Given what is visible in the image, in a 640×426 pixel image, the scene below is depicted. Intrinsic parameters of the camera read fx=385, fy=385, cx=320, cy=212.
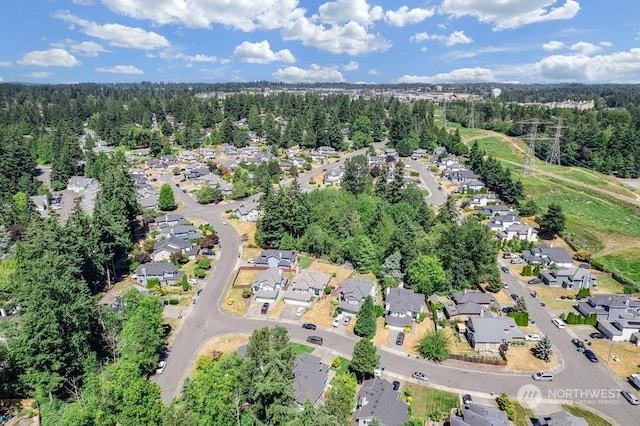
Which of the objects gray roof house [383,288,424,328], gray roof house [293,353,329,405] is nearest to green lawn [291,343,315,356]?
gray roof house [293,353,329,405]

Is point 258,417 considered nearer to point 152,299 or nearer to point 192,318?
point 152,299

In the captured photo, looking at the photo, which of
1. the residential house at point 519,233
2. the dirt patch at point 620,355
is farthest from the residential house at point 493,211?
the dirt patch at point 620,355

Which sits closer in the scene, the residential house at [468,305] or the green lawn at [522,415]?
the green lawn at [522,415]

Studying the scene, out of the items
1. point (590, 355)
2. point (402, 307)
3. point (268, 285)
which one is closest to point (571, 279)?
point (590, 355)

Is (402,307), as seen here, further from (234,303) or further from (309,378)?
(234,303)

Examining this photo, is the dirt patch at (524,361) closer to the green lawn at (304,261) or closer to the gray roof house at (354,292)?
the gray roof house at (354,292)
